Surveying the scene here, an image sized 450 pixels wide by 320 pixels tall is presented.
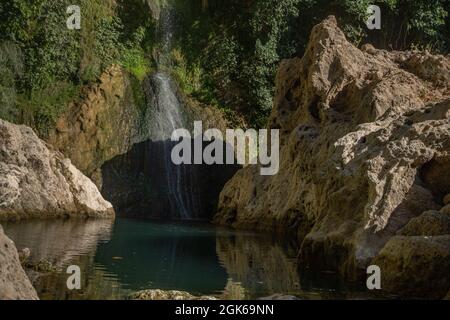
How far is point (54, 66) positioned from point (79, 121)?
2.38m

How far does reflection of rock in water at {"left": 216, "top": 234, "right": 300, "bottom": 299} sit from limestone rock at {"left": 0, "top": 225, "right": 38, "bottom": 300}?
179 inches

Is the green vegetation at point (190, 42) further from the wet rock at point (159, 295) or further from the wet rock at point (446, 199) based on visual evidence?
the wet rock at point (159, 295)

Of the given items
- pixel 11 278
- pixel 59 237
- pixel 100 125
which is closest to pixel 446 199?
pixel 11 278

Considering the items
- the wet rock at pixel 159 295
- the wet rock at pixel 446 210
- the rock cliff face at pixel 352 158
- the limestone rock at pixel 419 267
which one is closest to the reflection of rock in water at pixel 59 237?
the wet rock at pixel 159 295

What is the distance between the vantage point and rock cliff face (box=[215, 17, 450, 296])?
1475cm

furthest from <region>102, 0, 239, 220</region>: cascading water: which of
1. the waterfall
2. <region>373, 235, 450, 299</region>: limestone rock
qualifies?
<region>373, 235, 450, 299</region>: limestone rock

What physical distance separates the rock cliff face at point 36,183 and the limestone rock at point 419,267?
13591mm

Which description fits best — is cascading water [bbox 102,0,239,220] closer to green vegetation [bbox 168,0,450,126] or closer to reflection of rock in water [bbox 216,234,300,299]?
green vegetation [bbox 168,0,450,126]

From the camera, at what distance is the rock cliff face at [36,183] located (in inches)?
926

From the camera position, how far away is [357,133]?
1723 centimetres

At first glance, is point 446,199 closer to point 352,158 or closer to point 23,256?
point 352,158
